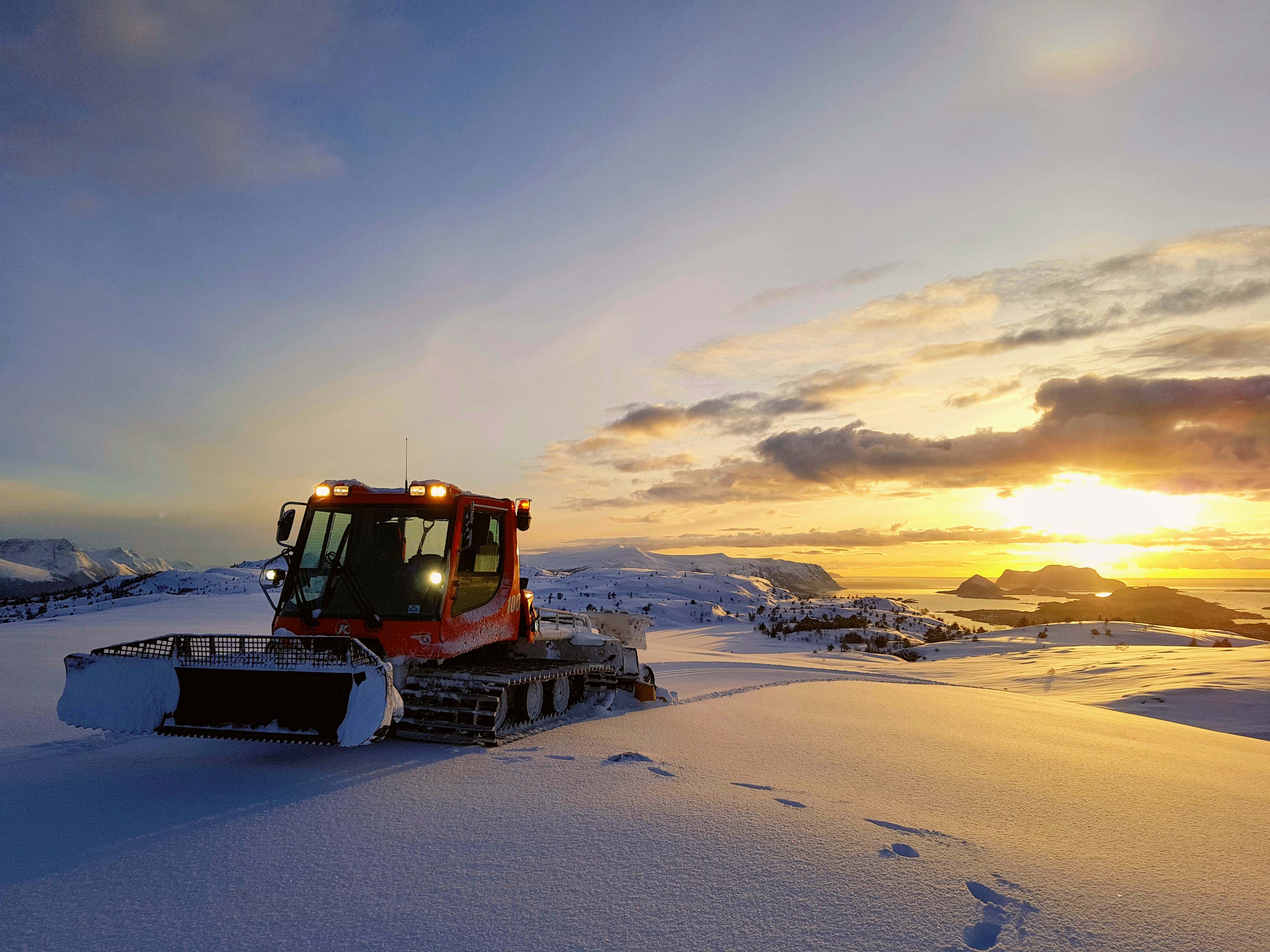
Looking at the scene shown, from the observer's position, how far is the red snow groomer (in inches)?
256

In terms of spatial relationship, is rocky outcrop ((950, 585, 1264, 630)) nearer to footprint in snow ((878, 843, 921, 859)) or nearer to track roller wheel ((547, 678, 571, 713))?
track roller wheel ((547, 678, 571, 713))

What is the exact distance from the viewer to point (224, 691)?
263 inches

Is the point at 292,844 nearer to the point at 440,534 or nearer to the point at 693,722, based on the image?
the point at 440,534

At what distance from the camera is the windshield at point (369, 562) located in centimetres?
791

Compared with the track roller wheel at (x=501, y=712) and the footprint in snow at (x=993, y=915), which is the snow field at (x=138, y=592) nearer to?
the track roller wheel at (x=501, y=712)

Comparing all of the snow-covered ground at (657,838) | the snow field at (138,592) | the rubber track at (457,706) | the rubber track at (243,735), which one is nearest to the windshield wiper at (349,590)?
the rubber track at (457,706)

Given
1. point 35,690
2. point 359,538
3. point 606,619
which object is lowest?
point 35,690

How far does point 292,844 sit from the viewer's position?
443 cm

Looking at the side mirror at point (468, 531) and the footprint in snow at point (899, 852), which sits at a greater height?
the side mirror at point (468, 531)

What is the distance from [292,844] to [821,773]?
3.86 meters

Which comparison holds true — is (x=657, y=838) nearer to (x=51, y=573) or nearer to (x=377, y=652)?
(x=377, y=652)

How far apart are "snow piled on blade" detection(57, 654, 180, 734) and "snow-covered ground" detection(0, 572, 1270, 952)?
1.23ft

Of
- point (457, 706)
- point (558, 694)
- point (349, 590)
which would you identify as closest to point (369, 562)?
point (349, 590)

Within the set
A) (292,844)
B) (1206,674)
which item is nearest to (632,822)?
(292,844)
